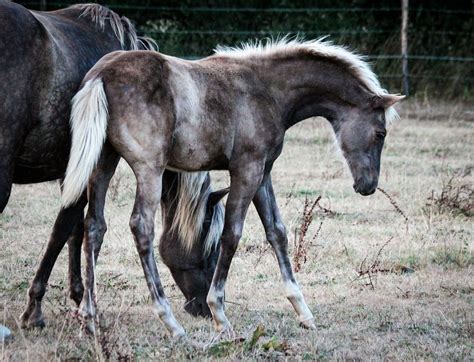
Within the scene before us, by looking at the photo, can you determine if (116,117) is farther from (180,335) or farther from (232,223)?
(180,335)

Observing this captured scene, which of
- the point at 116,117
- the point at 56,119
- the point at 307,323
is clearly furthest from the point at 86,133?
the point at 307,323

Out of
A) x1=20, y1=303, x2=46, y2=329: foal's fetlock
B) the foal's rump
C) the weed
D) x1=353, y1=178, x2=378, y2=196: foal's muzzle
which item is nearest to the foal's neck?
x1=353, y1=178, x2=378, y2=196: foal's muzzle

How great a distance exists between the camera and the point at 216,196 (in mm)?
5789

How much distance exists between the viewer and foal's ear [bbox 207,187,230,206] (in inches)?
227

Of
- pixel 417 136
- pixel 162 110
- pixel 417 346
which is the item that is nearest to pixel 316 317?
pixel 417 346

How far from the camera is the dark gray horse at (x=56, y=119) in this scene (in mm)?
4848

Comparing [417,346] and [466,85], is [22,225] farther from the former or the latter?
[466,85]

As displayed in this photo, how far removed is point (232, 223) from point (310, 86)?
1.01 metres

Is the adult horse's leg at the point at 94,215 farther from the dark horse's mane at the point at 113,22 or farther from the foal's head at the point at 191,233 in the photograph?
the dark horse's mane at the point at 113,22

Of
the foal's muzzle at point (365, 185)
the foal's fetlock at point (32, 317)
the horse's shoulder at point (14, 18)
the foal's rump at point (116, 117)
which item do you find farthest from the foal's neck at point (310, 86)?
the foal's fetlock at point (32, 317)

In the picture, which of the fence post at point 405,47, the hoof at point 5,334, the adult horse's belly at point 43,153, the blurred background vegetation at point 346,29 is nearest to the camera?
the hoof at point 5,334

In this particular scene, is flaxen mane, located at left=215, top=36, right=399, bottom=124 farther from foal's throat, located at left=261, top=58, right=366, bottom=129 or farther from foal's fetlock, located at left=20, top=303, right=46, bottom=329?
foal's fetlock, located at left=20, top=303, right=46, bottom=329

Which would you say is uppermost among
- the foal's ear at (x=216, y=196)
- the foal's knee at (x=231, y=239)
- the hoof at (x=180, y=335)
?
the foal's ear at (x=216, y=196)

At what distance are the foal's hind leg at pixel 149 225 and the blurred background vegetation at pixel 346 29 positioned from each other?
10602 millimetres
